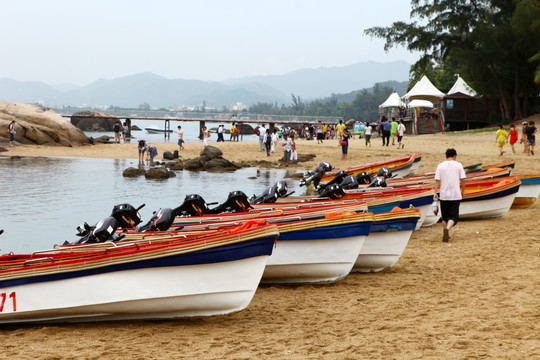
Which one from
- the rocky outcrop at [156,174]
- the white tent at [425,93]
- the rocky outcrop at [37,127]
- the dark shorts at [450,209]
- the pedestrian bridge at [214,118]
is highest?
the white tent at [425,93]

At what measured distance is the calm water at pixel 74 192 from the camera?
17047 mm

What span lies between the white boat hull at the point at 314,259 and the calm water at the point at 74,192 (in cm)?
777

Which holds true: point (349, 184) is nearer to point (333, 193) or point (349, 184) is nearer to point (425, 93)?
point (333, 193)

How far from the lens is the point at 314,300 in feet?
27.5

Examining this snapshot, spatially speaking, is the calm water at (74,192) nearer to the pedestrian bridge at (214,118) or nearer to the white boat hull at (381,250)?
the white boat hull at (381,250)

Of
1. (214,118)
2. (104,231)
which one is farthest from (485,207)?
(214,118)

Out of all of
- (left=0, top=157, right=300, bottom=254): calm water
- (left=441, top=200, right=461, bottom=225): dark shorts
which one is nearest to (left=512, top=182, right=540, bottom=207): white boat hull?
(left=441, top=200, right=461, bottom=225): dark shorts

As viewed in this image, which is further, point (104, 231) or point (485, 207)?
point (485, 207)

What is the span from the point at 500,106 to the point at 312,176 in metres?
32.4

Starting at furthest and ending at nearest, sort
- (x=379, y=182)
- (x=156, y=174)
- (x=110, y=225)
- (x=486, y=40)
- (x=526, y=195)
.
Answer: (x=486, y=40) → (x=156, y=174) → (x=526, y=195) → (x=379, y=182) → (x=110, y=225)

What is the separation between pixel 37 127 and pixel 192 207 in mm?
36605

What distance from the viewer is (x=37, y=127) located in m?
44.2

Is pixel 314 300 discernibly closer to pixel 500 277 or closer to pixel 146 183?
pixel 500 277

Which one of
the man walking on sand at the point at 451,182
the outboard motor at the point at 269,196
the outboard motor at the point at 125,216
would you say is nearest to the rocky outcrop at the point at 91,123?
the outboard motor at the point at 269,196
